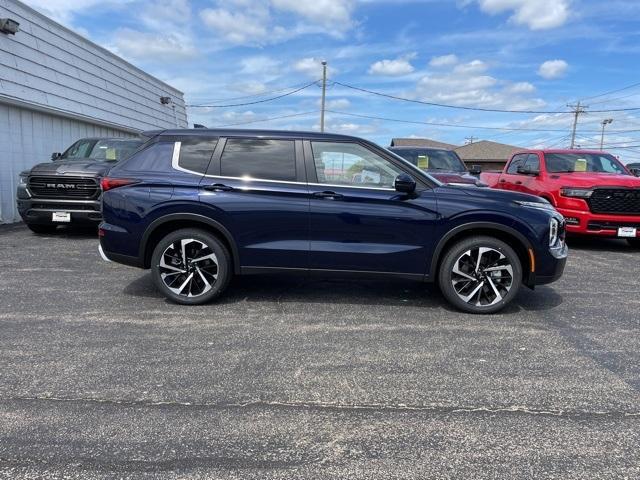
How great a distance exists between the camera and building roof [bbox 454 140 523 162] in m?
51.3

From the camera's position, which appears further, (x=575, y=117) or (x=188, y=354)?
(x=575, y=117)

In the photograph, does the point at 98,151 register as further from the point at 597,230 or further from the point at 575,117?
the point at 575,117

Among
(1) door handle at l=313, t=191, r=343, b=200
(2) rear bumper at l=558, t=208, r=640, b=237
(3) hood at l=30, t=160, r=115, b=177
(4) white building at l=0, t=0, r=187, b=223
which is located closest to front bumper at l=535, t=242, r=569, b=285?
(1) door handle at l=313, t=191, r=343, b=200

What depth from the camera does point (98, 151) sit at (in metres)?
9.96

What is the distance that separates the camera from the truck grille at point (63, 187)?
854 cm

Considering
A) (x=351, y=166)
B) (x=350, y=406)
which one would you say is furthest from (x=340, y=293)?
(x=350, y=406)

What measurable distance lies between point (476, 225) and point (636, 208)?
206 inches

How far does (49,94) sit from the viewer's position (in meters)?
12.2

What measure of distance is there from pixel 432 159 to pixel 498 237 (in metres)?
5.75

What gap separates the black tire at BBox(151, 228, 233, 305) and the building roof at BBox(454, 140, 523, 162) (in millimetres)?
48420

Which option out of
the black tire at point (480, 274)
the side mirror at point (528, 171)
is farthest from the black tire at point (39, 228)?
the side mirror at point (528, 171)

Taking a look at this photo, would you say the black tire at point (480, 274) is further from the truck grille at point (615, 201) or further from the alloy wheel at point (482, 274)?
the truck grille at point (615, 201)

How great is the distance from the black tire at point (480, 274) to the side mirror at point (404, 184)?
74cm

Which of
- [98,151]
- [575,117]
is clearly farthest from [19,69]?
[575,117]
